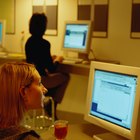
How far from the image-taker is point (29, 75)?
1.23 meters

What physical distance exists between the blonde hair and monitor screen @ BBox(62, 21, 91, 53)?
2728mm

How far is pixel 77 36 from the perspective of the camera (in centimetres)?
405

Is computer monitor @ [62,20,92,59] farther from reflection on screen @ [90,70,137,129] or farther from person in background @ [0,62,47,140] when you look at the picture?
person in background @ [0,62,47,140]

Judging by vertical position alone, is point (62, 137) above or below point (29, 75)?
below

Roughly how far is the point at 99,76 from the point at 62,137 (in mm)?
399

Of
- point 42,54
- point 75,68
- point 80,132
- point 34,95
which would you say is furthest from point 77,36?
point 34,95

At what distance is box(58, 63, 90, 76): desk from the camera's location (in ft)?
12.1

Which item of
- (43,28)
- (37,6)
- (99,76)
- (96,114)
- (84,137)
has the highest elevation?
(37,6)

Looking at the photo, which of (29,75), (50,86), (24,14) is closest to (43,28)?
(50,86)

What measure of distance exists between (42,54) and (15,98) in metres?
2.46

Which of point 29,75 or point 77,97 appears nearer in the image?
point 29,75

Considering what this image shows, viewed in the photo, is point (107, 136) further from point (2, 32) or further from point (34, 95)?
point (2, 32)

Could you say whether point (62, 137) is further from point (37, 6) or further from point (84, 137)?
point (37, 6)

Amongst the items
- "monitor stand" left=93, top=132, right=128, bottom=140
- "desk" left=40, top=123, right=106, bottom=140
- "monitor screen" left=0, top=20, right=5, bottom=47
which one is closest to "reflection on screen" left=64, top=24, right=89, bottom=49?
"monitor screen" left=0, top=20, right=5, bottom=47
